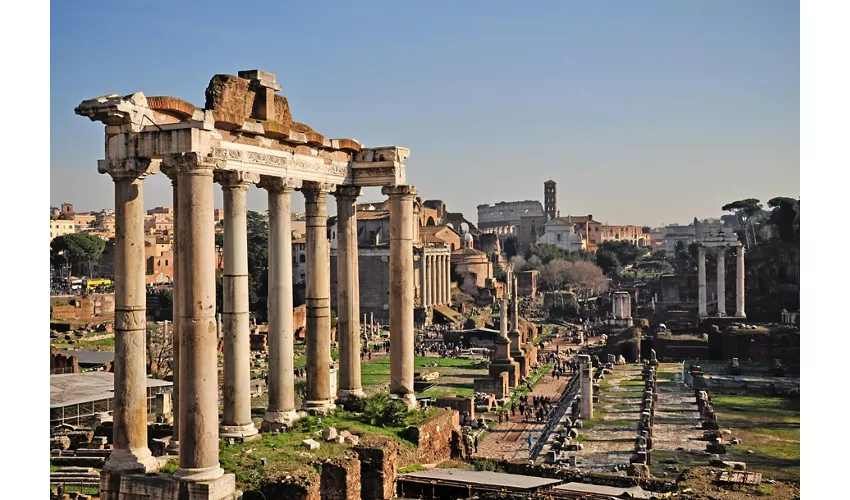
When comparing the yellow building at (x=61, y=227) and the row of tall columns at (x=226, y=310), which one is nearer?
the row of tall columns at (x=226, y=310)

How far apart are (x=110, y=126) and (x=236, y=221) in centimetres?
193

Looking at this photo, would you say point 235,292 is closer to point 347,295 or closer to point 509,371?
point 347,295

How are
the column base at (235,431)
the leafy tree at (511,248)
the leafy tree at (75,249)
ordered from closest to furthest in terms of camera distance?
the column base at (235,431), the leafy tree at (75,249), the leafy tree at (511,248)

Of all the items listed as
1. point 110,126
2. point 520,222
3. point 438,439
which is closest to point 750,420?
point 438,439

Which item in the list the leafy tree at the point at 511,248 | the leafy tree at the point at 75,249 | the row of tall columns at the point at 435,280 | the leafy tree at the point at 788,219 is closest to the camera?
the leafy tree at the point at 788,219

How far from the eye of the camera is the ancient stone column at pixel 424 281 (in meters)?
63.8

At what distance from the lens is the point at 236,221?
39.3ft

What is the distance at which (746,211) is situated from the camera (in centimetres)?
7656

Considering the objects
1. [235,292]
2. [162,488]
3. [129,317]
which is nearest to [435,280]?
[235,292]

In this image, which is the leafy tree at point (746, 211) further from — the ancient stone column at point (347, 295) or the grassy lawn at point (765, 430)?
the ancient stone column at point (347, 295)

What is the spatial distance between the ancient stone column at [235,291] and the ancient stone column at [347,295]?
2913mm

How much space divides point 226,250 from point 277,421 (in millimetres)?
2696

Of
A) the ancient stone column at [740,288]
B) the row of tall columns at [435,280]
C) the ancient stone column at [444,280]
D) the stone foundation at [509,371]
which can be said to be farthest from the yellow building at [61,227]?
the ancient stone column at [740,288]

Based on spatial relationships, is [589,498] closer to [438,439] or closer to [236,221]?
[438,439]
